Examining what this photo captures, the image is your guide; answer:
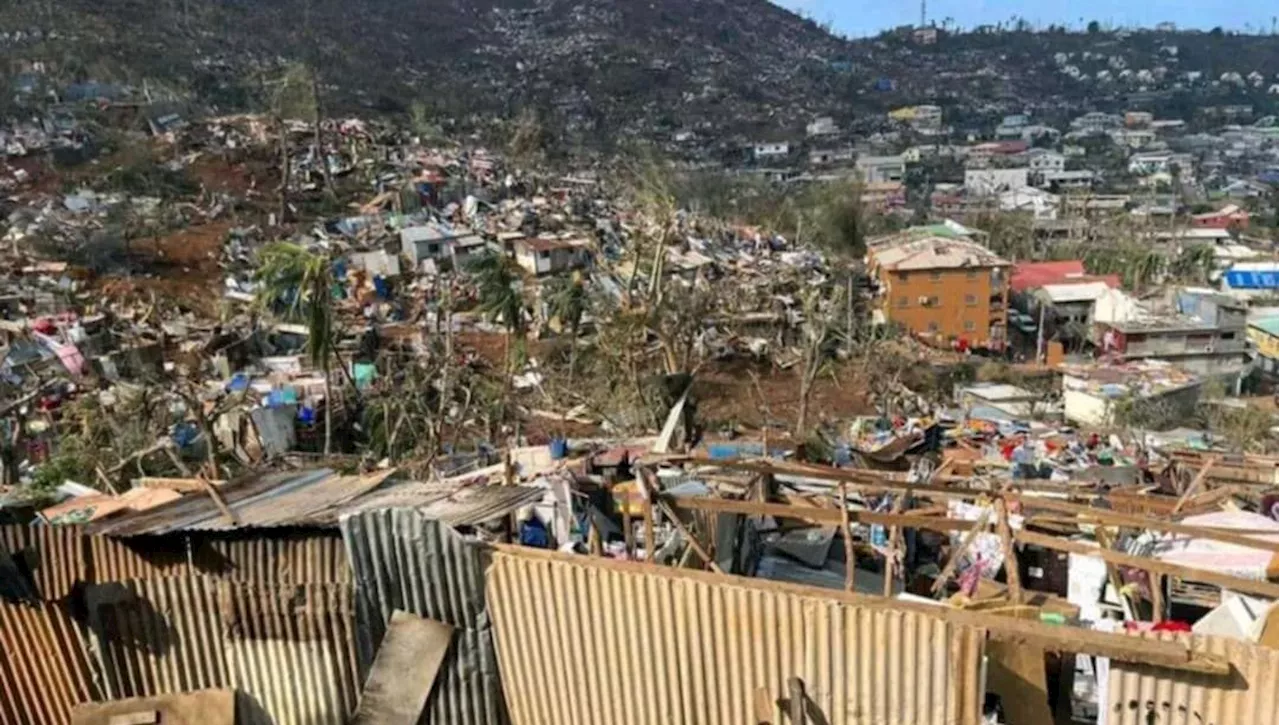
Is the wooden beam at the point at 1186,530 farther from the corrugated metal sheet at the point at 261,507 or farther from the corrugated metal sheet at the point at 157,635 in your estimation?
the corrugated metal sheet at the point at 157,635

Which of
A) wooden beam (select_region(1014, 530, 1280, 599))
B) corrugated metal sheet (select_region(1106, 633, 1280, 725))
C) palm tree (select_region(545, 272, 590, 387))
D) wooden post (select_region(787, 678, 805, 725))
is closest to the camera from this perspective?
corrugated metal sheet (select_region(1106, 633, 1280, 725))

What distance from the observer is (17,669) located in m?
3.85

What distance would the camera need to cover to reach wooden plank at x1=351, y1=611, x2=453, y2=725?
140 inches

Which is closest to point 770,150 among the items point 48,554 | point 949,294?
point 949,294

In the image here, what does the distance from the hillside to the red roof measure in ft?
106

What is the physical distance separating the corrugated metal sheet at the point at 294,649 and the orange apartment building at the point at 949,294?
84.4ft

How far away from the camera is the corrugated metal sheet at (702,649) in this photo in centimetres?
297

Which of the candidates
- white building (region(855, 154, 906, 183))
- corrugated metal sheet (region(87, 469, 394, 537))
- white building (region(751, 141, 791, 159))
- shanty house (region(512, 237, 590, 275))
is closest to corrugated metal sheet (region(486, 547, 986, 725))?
corrugated metal sheet (region(87, 469, 394, 537))

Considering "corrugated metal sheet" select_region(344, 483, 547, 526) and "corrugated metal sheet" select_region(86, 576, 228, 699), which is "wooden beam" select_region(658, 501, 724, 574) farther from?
"corrugated metal sheet" select_region(86, 576, 228, 699)

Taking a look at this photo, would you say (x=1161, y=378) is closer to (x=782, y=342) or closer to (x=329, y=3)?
(x=782, y=342)

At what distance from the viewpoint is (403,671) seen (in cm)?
359

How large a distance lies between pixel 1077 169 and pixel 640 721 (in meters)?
76.6

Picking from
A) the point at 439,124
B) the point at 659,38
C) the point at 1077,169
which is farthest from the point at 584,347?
the point at 659,38

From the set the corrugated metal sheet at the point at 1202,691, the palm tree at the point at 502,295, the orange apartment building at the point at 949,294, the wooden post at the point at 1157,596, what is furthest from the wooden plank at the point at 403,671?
the orange apartment building at the point at 949,294
